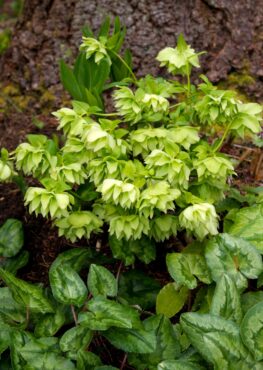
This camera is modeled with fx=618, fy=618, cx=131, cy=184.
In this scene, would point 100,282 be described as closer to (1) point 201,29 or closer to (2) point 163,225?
(2) point 163,225

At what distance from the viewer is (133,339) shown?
1813 millimetres

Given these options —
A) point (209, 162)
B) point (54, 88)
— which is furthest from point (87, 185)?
point (54, 88)

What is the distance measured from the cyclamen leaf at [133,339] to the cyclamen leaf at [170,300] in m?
0.19

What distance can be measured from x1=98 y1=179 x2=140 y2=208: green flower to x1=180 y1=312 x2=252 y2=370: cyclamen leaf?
0.36 meters

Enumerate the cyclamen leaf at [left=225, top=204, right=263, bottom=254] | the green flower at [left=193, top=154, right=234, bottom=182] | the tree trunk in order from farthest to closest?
the tree trunk, the cyclamen leaf at [left=225, top=204, right=263, bottom=254], the green flower at [left=193, top=154, right=234, bottom=182]

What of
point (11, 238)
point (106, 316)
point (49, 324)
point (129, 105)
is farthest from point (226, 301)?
point (11, 238)

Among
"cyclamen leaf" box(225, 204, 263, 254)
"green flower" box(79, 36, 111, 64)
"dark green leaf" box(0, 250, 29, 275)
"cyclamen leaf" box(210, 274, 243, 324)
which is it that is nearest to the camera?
"cyclamen leaf" box(210, 274, 243, 324)

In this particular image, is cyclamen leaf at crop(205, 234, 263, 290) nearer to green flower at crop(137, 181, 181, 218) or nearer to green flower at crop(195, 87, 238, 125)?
green flower at crop(137, 181, 181, 218)

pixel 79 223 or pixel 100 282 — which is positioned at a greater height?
pixel 79 223

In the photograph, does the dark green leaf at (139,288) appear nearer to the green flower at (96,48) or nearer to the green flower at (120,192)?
the green flower at (120,192)

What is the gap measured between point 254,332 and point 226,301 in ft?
0.44

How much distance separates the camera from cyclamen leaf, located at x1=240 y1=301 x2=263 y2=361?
5.42 feet

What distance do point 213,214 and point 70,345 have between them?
0.57m

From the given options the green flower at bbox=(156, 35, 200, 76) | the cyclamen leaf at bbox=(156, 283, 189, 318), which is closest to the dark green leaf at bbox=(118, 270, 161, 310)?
the cyclamen leaf at bbox=(156, 283, 189, 318)
